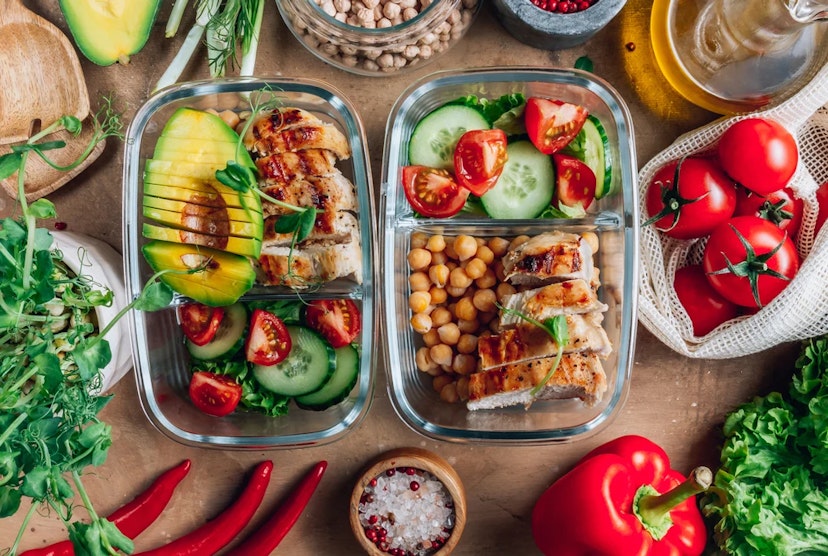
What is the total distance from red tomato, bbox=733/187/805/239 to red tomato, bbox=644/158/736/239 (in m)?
0.08

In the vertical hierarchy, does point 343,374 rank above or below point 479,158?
below

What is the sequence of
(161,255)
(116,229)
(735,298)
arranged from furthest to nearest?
(116,229)
(735,298)
(161,255)

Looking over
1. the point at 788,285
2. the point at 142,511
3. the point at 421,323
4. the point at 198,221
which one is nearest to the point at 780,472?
the point at 788,285

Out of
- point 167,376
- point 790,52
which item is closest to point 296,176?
point 167,376

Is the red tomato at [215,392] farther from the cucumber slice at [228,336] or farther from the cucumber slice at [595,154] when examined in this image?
the cucumber slice at [595,154]

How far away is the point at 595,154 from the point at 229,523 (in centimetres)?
155

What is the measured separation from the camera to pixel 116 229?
7.37 feet

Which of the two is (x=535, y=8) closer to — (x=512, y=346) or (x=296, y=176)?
(x=296, y=176)

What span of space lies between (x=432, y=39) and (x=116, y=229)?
112 cm

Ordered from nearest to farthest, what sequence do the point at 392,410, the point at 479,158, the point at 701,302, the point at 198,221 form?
the point at 198,221 < the point at 479,158 < the point at 701,302 < the point at 392,410

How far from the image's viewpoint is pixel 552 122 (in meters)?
1.98

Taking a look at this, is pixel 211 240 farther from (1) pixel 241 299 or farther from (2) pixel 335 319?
(2) pixel 335 319

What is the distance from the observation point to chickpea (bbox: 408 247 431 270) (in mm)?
2092

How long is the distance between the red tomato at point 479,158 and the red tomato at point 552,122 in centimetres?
9
